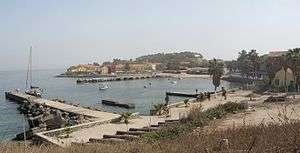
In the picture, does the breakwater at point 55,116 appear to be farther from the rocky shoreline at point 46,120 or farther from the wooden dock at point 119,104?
the wooden dock at point 119,104

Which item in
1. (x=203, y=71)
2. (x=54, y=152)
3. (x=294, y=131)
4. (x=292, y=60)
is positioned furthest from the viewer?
(x=203, y=71)

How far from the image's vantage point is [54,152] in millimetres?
9586

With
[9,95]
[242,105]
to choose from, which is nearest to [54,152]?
[242,105]

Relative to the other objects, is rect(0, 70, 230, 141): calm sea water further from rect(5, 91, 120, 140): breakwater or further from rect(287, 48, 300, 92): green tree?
rect(287, 48, 300, 92): green tree

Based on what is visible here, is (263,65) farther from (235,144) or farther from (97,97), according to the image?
(235,144)

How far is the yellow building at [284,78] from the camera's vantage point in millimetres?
65000

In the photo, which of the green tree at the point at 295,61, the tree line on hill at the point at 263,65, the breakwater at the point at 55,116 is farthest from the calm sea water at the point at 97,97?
the green tree at the point at 295,61

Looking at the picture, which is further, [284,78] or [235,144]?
[284,78]

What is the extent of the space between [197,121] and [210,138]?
8.53 metres

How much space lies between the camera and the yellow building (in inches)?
2559

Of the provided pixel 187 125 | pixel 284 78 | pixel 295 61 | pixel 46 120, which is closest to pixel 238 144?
pixel 187 125

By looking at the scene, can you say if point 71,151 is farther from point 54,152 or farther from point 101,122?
point 101,122

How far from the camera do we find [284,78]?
66438 millimetres

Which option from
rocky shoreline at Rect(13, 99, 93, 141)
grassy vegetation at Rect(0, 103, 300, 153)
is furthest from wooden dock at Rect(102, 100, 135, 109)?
grassy vegetation at Rect(0, 103, 300, 153)
